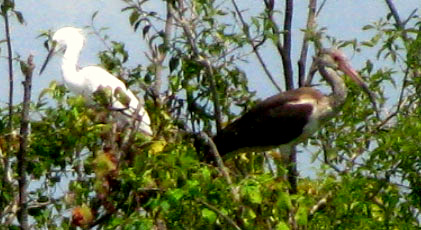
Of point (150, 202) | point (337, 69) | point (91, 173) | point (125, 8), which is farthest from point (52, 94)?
point (337, 69)

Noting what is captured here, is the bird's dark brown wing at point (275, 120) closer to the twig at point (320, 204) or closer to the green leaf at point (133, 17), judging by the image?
the green leaf at point (133, 17)

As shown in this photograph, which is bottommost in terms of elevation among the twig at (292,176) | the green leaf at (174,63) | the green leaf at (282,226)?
the green leaf at (282,226)

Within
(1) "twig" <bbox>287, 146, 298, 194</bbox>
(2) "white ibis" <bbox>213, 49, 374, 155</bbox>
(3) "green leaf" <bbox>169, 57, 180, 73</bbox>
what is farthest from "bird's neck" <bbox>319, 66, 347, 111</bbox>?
(3) "green leaf" <bbox>169, 57, 180, 73</bbox>

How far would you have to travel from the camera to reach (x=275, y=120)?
10.9m

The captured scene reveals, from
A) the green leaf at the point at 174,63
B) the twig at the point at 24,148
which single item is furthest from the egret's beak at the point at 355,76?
the twig at the point at 24,148

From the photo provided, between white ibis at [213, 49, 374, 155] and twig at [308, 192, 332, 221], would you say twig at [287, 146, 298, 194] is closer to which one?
twig at [308, 192, 332, 221]

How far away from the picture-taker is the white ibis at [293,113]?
404 inches

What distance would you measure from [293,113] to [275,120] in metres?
0.23

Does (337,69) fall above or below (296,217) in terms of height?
above

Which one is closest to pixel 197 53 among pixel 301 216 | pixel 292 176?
pixel 292 176

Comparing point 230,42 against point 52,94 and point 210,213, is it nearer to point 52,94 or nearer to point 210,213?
point 52,94

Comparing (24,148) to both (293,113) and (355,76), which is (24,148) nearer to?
(355,76)

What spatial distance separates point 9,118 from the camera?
A: 7449 millimetres

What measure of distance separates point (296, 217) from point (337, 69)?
3950 mm
